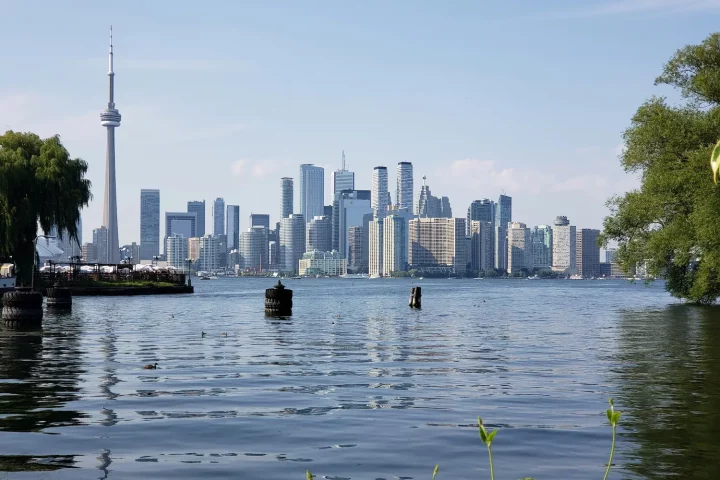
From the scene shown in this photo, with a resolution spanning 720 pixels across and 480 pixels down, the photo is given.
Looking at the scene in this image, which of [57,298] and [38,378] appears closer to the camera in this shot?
[38,378]

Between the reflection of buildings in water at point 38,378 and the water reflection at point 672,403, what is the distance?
10.2m

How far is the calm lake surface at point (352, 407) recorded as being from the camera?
14.3m

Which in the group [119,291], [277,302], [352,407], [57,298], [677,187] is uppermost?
[677,187]

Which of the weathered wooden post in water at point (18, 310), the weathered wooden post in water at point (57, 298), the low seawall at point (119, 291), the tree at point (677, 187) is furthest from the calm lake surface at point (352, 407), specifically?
the low seawall at point (119, 291)

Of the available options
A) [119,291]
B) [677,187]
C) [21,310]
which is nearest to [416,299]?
[677,187]

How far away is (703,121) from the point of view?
60.5 metres

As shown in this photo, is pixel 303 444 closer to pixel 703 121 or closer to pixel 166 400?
pixel 166 400

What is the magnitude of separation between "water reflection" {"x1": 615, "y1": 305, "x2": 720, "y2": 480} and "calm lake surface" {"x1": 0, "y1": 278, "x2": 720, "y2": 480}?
0.18 ft

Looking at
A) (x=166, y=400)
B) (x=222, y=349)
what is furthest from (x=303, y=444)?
(x=222, y=349)

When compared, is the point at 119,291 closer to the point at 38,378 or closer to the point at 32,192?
the point at 32,192

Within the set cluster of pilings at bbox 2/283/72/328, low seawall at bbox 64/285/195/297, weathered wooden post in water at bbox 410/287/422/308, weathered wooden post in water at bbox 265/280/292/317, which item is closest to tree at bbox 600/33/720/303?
weathered wooden post in water at bbox 410/287/422/308

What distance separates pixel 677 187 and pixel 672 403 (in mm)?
41970

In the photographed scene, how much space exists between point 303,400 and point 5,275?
224ft

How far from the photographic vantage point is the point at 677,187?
5991cm
